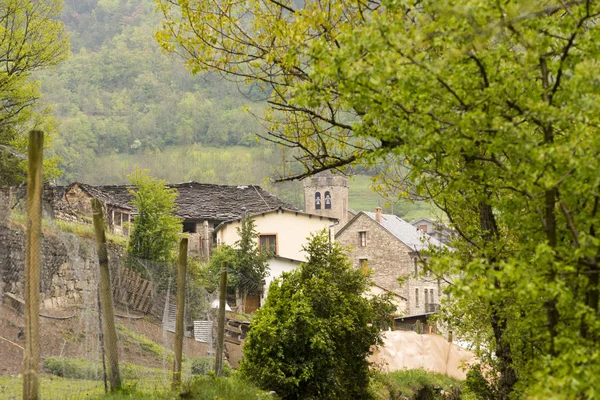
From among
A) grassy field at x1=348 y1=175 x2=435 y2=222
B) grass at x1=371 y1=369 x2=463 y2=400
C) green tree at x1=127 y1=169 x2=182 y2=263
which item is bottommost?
grass at x1=371 y1=369 x2=463 y2=400

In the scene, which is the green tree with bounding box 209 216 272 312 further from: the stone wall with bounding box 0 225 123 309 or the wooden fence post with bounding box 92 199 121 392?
the wooden fence post with bounding box 92 199 121 392

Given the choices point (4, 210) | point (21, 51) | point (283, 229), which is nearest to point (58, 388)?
point (4, 210)

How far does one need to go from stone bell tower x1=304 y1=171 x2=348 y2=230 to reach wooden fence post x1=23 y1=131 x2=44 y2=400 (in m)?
92.3

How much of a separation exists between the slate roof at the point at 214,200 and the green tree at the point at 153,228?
17626 millimetres

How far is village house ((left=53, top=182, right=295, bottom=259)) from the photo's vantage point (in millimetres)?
43062

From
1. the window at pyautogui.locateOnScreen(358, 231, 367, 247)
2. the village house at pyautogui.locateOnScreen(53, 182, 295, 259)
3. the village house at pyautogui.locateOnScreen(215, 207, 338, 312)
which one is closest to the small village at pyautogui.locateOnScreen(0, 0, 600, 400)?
the village house at pyautogui.locateOnScreen(53, 182, 295, 259)

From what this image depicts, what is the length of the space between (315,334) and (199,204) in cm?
4025

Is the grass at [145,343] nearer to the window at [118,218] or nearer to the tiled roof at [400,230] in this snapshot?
the window at [118,218]

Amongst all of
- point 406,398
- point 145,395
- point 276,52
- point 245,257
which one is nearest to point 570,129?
point 276,52

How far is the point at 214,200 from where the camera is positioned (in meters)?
55.5

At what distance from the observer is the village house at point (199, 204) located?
141 ft

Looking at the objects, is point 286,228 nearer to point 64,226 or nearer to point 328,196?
point 64,226

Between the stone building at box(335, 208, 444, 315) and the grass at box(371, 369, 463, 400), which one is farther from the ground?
the stone building at box(335, 208, 444, 315)

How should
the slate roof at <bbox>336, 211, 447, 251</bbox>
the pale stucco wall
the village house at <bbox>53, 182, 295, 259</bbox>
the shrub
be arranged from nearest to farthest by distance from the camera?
the shrub → the village house at <bbox>53, 182, 295, 259</bbox> → the pale stucco wall → the slate roof at <bbox>336, 211, 447, 251</bbox>
